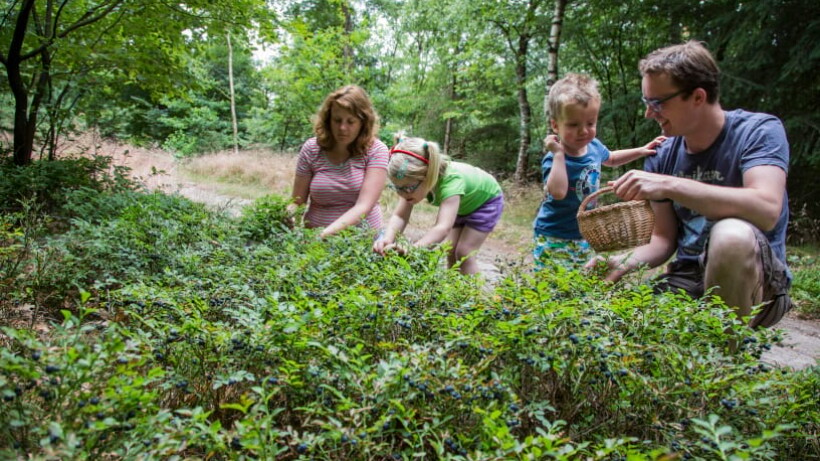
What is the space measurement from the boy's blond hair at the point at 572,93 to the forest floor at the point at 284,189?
40.9 inches

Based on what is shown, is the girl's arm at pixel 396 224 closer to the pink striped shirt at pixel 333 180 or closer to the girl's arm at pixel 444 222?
the girl's arm at pixel 444 222

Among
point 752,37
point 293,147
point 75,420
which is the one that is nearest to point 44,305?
point 75,420

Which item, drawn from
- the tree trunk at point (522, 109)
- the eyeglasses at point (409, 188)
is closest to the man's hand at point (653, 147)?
the eyeglasses at point (409, 188)

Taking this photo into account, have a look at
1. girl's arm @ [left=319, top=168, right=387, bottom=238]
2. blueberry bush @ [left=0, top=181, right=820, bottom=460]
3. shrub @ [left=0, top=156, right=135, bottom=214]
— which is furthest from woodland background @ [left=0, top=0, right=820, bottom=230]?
blueberry bush @ [left=0, top=181, right=820, bottom=460]

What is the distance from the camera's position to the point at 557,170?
10.5 ft

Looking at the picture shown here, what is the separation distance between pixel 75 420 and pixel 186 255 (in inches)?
62.0

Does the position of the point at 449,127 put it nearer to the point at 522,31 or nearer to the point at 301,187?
the point at 522,31

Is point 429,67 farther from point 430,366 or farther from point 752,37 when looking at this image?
point 430,366

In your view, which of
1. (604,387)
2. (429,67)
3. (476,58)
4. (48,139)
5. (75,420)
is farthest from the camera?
(429,67)

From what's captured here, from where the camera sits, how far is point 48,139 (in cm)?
578

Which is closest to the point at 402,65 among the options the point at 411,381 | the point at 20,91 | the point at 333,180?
the point at 20,91

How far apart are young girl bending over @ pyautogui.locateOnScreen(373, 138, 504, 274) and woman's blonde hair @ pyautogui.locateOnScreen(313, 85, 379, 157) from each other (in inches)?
24.4

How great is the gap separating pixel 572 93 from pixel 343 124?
1.81 meters

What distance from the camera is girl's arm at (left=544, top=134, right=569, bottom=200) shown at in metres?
3.19
